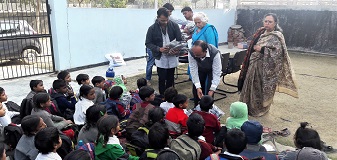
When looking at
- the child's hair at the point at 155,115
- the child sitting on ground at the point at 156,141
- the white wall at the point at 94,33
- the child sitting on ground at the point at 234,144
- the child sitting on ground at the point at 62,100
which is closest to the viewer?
the child sitting on ground at the point at 234,144

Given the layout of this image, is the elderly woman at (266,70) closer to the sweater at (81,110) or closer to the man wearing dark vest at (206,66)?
the man wearing dark vest at (206,66)

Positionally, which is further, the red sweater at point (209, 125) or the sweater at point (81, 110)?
the sweater at point (81, 110)

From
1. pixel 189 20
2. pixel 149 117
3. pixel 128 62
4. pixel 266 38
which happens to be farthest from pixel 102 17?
pixel 149 117

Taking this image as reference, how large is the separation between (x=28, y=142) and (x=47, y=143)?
1.46 ft

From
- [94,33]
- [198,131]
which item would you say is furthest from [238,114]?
[94,33]

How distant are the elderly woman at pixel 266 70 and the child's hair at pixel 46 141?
3.17 meters

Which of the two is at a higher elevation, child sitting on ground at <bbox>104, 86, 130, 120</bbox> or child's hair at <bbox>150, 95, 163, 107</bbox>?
child sitting on ground at <bbox>104, 86, 130, 120</bbox>

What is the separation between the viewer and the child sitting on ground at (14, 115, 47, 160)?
254 cm

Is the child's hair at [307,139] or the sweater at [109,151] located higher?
the child's hair at [307,139]

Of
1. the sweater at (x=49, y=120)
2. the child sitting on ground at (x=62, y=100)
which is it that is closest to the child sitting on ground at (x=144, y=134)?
the sweater at (x=49, y=120)

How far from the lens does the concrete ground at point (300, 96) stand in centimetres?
437

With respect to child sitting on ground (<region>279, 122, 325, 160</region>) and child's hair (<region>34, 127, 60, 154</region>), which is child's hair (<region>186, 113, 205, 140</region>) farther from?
child's hair (<region>34, 127, 60, 154</region>)

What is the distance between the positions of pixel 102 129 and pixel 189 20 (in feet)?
14.7

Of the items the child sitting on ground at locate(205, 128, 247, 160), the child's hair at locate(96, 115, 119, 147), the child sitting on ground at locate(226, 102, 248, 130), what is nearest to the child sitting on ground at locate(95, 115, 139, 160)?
the child's hair at locate(96, 115, 119, 147)
